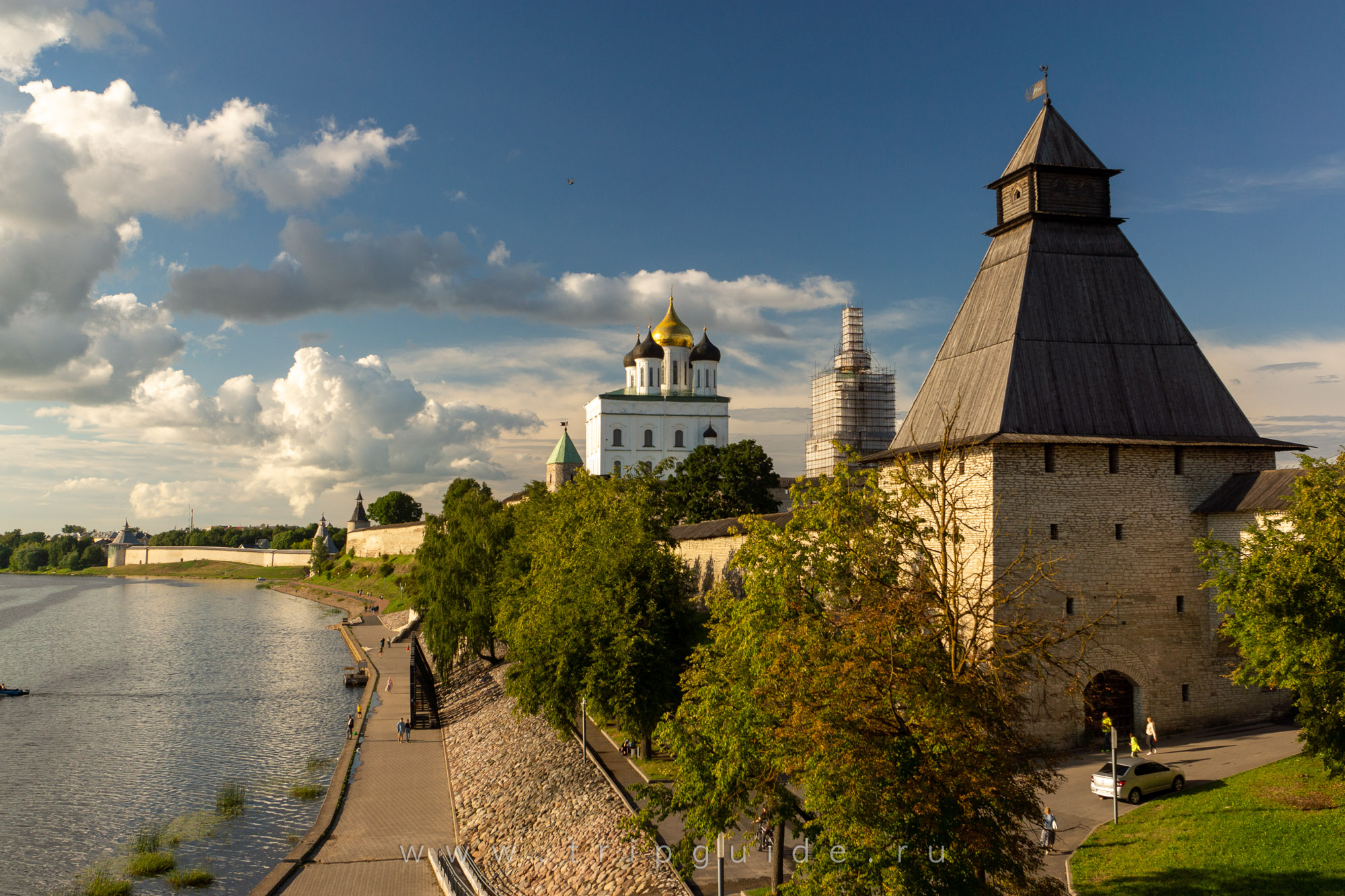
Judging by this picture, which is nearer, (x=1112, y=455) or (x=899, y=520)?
(x=899, y=520)

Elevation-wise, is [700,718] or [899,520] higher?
[899,520]

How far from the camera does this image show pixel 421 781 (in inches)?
1000

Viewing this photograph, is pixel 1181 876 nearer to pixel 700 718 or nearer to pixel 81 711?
pixel 700 718

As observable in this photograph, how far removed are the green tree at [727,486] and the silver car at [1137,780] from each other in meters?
31.2

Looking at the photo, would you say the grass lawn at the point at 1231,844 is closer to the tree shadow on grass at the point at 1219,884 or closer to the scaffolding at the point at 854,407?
the tree shadow on grass at the point at 1219,884

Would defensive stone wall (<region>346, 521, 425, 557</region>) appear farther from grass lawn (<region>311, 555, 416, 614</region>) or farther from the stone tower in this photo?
the stone tower

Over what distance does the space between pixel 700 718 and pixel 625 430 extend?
6913cm

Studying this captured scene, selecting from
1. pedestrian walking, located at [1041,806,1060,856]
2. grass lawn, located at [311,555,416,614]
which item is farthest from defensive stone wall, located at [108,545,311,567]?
pedestrian walking, located at [1041,806,1060,856]

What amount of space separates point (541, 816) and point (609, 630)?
161 inches

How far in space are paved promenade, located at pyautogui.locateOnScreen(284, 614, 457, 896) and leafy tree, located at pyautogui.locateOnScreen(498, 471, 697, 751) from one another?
12.0ft

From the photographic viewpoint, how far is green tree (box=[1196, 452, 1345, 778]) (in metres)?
13.4

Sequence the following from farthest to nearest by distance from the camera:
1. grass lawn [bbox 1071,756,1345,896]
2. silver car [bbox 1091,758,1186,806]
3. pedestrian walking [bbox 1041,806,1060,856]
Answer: silver car [bbox 1091,758,1186,806] < pedestrian walking [bbox 1041,806,1060,856] < grass lawn [bbox 1071,756,1345,896]

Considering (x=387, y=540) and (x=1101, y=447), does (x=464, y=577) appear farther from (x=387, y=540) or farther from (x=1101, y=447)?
(x=387, y=540)

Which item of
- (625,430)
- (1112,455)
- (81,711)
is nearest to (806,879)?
(1112,455)
